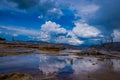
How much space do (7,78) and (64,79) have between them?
20.0 ft

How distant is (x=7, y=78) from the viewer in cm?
1614

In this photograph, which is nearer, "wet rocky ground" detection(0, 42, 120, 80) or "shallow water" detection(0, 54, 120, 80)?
"wet rocky ground" detection(0, 42, 120, 80)

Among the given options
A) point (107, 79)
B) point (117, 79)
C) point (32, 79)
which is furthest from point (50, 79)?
point (117, 79)

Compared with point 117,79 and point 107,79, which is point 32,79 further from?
point 117,79

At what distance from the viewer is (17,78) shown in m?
16.2

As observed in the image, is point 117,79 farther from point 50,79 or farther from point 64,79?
point 50,79

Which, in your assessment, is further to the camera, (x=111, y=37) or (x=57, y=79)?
(x=111, y=37)

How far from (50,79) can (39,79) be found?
4.11 ft

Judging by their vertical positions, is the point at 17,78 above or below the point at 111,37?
below

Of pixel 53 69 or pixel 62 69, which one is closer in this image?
pixel 53 69

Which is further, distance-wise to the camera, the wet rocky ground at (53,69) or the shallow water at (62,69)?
the shallow water at (62,69)

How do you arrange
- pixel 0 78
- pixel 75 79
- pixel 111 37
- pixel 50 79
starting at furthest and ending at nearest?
1. pixel 111 37
2. pixel 75 79
3. pixel 50 79
4. pixel 0 78

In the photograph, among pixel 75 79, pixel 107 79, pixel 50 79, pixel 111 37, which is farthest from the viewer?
pixel 111 37

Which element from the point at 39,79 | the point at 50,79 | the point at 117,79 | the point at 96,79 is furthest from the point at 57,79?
the point at 117,79
